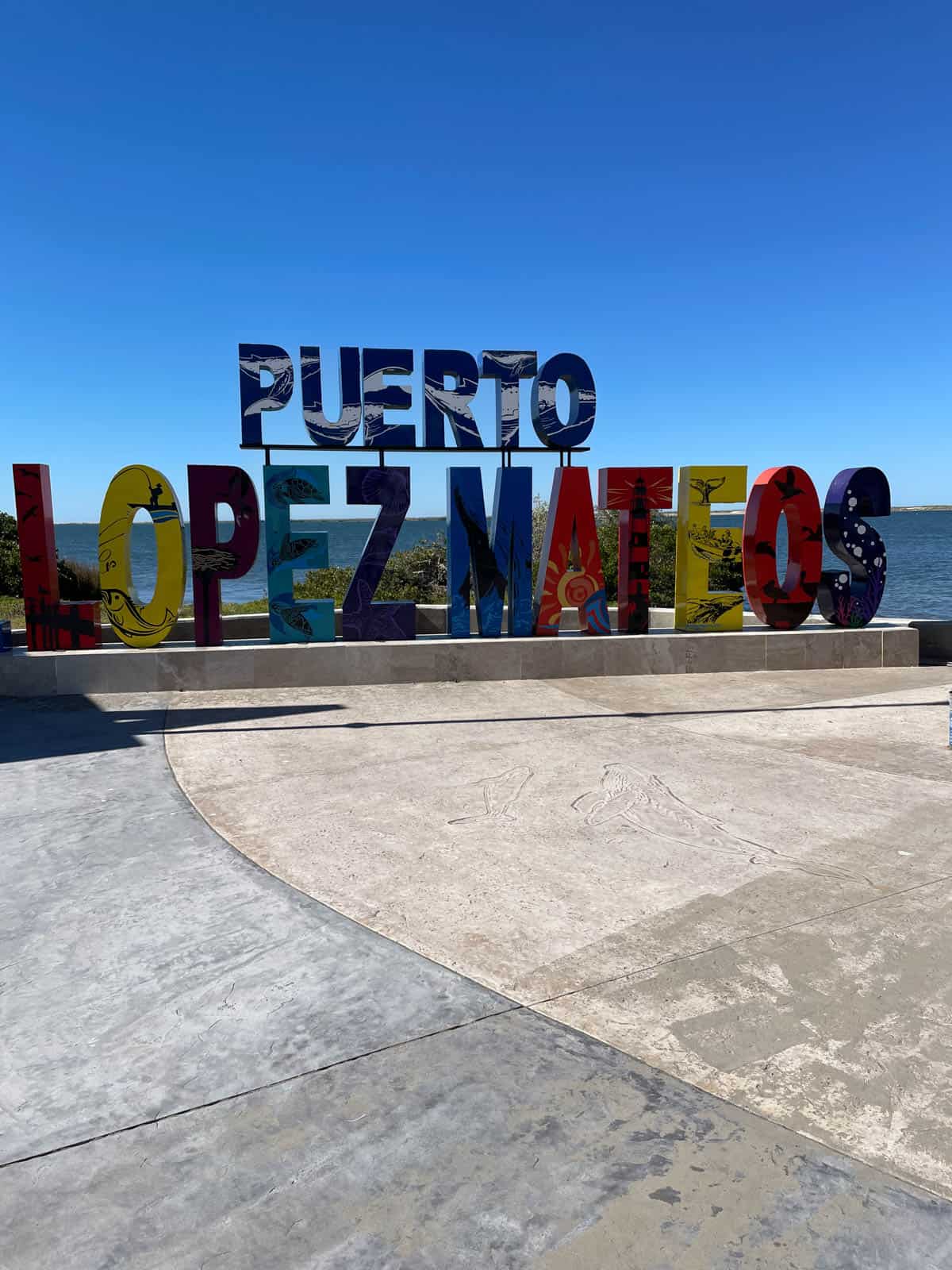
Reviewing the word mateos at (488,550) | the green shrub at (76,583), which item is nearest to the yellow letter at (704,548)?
the word mateos at (488,550)

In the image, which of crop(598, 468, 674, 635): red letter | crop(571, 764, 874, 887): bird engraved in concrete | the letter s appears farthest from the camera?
the letter s

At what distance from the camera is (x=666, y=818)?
652cm

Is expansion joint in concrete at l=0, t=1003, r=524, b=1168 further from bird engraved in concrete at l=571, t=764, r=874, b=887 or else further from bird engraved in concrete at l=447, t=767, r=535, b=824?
bird engraved in concrete at l=447, t=767, r=535, b=824

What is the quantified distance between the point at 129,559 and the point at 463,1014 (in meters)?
9.88

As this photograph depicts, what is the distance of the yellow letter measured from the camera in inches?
536

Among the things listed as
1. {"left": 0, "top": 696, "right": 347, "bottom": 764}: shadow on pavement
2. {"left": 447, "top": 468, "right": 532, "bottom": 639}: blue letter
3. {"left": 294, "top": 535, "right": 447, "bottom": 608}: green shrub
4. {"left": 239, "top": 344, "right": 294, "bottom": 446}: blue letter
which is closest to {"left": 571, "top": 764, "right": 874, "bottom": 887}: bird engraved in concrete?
{"left": 0, "top": 696, "right": 347, "bottom": 764}: shadow on pavement

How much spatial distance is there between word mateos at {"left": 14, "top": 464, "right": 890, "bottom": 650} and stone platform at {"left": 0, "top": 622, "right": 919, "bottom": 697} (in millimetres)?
413

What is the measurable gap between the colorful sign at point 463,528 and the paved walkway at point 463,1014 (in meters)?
5.10

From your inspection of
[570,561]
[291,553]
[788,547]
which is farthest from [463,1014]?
[788,547]

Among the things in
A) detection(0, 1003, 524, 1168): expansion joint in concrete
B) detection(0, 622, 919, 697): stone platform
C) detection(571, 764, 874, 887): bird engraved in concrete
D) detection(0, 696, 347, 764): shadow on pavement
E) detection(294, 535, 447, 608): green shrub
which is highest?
detection(294, 535, 447, 608): green shrub

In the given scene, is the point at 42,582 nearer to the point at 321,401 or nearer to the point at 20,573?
the point at 321,401

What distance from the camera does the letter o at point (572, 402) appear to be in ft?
43.7

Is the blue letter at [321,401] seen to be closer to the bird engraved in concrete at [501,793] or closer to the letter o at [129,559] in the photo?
the letter o at [129,559]

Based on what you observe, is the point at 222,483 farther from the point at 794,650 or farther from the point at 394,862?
the point at 794,650
